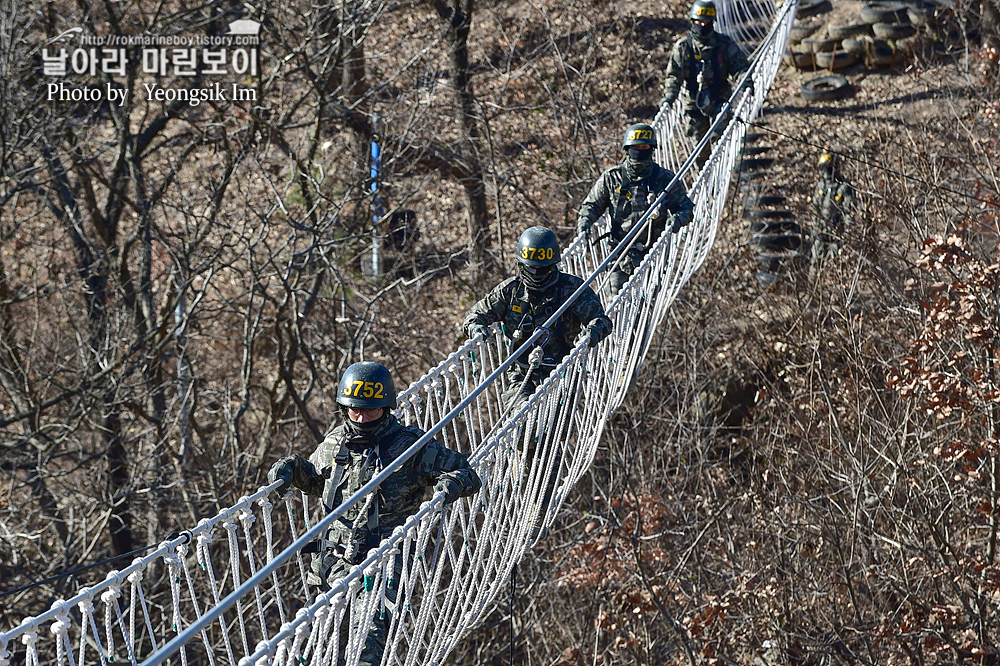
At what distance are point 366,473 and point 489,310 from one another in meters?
2.27

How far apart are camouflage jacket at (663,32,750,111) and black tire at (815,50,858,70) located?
8040 millimetres

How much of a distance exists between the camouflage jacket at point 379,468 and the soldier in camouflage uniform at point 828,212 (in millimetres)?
9140

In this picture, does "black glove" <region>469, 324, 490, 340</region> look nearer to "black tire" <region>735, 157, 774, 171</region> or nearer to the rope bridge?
the rope bridge

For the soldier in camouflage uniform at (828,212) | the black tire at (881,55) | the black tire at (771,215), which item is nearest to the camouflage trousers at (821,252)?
the soldier in camouflage uniform at (828,212)

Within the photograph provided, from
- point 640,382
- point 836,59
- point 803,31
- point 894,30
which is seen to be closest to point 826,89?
point 836,59

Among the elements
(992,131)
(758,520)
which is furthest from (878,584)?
(992,131)

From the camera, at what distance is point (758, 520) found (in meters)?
12.4

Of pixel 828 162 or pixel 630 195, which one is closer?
pixel 630 195

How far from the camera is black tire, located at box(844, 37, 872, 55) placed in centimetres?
1887

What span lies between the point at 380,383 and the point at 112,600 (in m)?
1.47

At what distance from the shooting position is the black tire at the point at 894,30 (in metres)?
18.9

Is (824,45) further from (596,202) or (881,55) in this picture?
(596,202)

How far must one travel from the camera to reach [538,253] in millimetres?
6848

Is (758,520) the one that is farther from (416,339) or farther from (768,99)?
(768,99)
